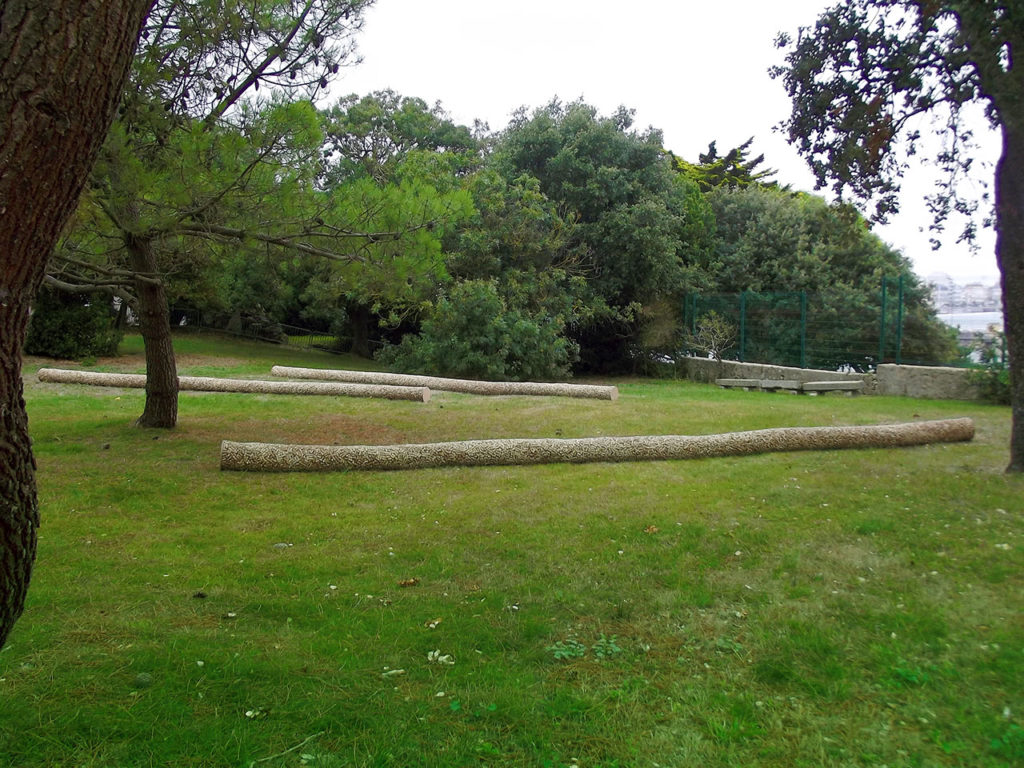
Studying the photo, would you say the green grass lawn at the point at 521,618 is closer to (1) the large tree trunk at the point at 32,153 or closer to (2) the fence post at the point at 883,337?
(1) the large tree trunk at the point at 32,153

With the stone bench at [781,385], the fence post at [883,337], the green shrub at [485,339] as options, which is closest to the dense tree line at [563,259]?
the green shrub at [485,339]

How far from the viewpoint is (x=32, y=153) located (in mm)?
1929

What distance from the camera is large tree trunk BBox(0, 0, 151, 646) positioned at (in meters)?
1.90

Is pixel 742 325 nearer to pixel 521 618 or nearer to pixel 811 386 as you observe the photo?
pixel 811 386

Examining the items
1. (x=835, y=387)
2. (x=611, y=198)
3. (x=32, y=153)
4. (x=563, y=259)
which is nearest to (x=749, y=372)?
(x=835, y=387)

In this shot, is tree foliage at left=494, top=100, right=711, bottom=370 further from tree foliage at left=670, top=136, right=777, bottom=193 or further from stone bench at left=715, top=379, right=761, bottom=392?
tree foliage at left=670, top=136, right=777, bottom=193

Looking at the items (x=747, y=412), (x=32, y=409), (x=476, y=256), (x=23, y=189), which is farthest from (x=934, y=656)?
(x=476, y=256)

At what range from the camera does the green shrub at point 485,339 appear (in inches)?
599

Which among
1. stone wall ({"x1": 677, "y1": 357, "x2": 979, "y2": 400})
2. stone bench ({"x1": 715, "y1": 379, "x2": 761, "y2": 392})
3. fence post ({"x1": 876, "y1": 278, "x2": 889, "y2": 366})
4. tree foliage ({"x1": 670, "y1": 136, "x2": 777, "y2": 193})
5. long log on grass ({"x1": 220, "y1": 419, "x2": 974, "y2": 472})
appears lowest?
long log on grass ({"x1": 220, "y1": 419, "x2": 974, "y2": 472})

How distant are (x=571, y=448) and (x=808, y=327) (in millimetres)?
10490

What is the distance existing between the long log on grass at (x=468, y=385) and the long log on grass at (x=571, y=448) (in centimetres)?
480

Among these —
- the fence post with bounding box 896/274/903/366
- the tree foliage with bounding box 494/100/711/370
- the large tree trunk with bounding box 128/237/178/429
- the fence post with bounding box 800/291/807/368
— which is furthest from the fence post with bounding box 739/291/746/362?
the large tree trunk with bounding box 128/237/178/429

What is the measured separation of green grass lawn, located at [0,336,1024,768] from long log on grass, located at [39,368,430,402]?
5.14m

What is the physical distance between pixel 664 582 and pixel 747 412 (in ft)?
22.9
